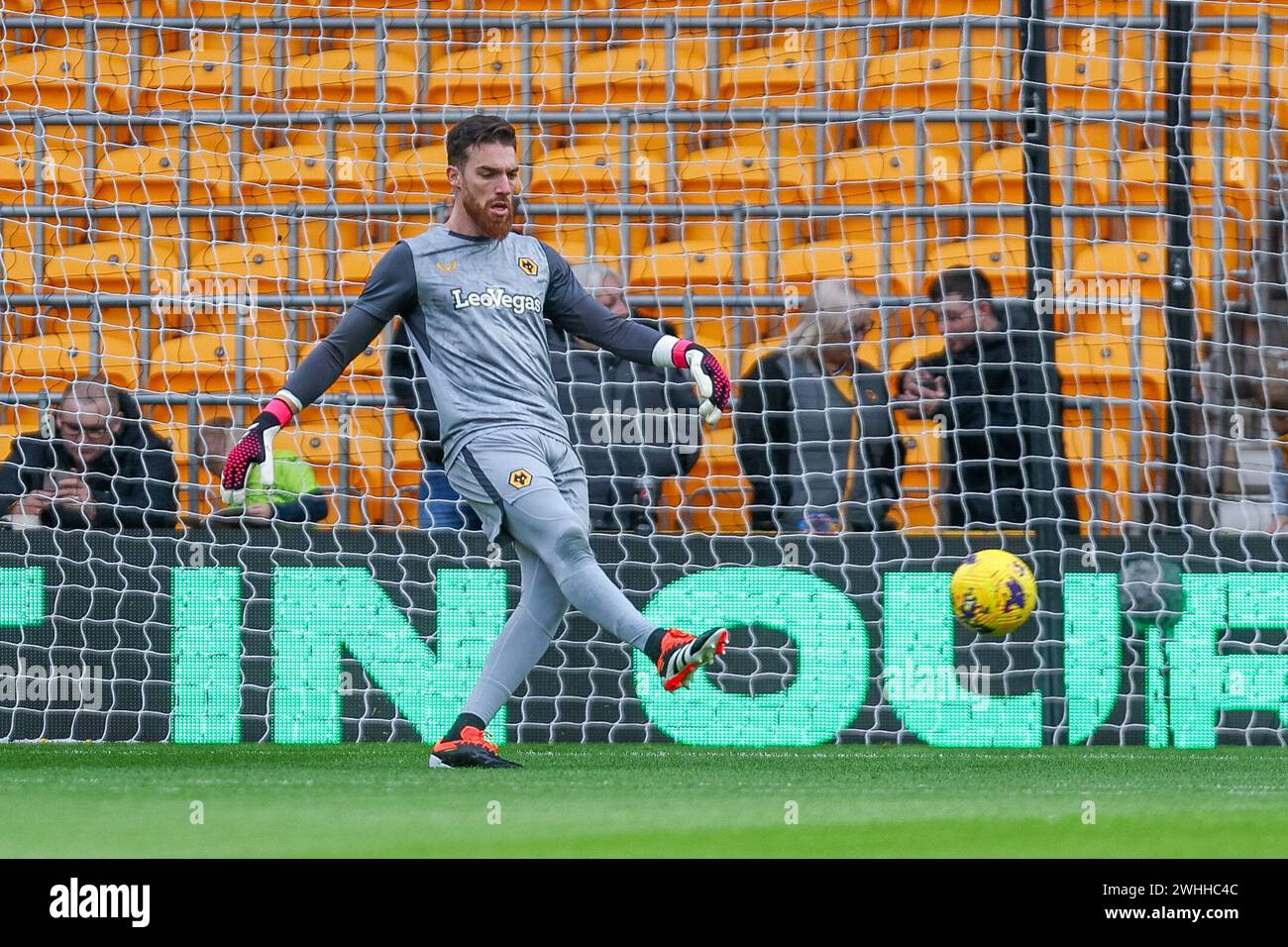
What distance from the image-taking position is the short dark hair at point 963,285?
25.2ft

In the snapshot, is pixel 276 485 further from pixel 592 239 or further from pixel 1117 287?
pixel 1117 287

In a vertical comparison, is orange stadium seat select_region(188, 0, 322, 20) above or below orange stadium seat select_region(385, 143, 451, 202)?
above

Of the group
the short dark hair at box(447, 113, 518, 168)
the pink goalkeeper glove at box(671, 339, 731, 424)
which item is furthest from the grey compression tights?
the short dark hair at box(447, 113, 518, 168)

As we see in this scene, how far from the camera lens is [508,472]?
5395 mm

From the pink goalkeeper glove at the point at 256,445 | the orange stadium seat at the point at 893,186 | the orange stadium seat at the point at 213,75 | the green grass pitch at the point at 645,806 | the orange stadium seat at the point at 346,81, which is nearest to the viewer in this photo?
the green grass pitch at the point at 645,806

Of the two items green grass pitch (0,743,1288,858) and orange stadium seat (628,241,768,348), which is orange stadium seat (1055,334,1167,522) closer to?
orange stadium seat (628,241,768,348)

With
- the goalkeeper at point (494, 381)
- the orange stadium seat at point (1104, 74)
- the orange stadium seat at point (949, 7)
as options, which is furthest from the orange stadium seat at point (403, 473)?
the orange stadium seat at point (1104, 74)

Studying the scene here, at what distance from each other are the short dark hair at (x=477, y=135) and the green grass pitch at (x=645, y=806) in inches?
69.7

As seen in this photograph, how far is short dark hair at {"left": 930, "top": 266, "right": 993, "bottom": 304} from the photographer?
767 cm

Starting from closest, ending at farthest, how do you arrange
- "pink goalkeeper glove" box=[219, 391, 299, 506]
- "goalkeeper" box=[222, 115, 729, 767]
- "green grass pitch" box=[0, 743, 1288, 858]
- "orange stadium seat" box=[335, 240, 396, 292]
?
"green grass pitch" box=[0, 743, 1288, 858]
"pink goalkeeper glove" box=[219, 391, 299, 506]
"goalkeeper" box=[222, 115, 729, 767]
"orange stadium seat" box=[335, 240, 396, 292]

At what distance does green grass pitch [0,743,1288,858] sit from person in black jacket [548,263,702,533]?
169cm

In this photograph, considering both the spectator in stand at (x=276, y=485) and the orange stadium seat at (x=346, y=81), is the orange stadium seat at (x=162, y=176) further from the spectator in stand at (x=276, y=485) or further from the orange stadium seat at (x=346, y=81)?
the spectator in stand at (x=276, y=485)

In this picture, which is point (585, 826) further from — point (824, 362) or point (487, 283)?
point (824, 362)
